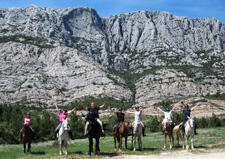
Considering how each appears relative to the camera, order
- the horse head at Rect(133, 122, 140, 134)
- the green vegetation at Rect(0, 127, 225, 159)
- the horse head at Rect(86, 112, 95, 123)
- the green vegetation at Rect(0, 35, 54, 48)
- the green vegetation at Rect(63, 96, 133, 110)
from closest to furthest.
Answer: the horse head at Rect(86, 112, 95, 123)
the green vegetation at Rect(0, 127, 225, 159)
the horse head at Rect(133, 122, 140, 134)
the green vegetation at Rect(63, 96, 133, 110)
the green vegetation at Rect(0, 35, 54, 48)

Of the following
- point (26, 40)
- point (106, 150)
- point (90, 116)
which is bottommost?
point (106, 150)

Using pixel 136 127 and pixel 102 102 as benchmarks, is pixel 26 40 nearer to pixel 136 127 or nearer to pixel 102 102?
pixel 102 102

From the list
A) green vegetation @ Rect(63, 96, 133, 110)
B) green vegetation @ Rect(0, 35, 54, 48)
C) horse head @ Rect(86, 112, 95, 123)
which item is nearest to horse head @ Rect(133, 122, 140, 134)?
horse head @ Rect(86, 112, 95, 123)

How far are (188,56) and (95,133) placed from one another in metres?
184

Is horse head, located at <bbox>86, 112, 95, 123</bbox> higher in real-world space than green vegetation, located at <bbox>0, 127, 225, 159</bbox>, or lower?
higher

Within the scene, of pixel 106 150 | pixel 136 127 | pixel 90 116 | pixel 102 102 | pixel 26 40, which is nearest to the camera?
pixel 90 116

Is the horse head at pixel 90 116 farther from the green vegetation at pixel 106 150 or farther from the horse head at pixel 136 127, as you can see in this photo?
the horse head at pixel 136 127

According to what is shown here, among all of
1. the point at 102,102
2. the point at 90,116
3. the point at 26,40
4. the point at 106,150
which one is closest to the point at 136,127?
the point at 106,150

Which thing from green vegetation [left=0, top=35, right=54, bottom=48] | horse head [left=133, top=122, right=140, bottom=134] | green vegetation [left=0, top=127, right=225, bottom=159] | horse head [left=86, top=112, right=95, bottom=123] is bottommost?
green vegetation [left=0, top=127, right=225, bottom=159]

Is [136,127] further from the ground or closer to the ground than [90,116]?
closer to the ground

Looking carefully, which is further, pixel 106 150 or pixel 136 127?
pixel 106 150

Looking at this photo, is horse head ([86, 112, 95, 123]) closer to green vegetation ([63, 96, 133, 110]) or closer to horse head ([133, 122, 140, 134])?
horse head ([133, 122, 140, 134])

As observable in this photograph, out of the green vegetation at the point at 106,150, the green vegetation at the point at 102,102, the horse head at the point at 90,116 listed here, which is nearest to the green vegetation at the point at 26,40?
the green vegetation at the point at 102,102

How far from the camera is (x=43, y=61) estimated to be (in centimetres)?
15925
